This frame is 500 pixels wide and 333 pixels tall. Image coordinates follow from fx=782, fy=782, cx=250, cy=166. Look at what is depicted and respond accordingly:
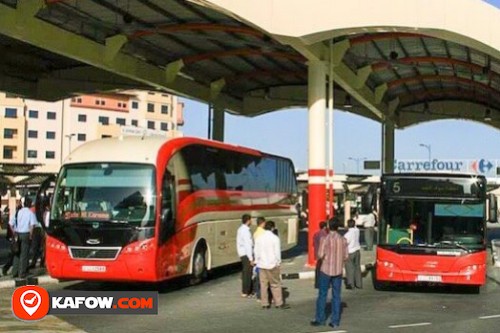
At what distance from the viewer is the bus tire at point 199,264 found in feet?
58.4

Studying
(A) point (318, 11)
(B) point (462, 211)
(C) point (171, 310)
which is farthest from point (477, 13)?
(C) point (171, 310)

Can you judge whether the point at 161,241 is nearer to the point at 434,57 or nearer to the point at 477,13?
the point at 477,13

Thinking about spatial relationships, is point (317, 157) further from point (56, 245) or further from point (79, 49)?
point (56, 245)

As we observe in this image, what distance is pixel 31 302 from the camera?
33.5 ft

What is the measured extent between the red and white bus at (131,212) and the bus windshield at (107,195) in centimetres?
2

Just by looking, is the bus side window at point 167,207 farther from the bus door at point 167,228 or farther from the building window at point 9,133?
the building window at point 9,133

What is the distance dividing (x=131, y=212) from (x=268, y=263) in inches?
134

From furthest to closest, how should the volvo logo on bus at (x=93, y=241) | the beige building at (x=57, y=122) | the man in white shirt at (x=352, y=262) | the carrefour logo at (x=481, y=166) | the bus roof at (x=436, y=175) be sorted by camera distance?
the beige building at (x=57, y=122) < the carrefour logo at (x=481, y=166) < the man in white shirt at (x=352, y=262) < the bus roof at (x=436, y=175) < the volvo logo on bus at (x=93, y=241)

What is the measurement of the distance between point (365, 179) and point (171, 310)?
4668 centimetres

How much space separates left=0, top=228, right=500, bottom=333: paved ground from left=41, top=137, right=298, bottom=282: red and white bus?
3.10ft

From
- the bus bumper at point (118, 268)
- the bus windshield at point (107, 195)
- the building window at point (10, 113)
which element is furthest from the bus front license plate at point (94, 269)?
the building window at point (10, 113)

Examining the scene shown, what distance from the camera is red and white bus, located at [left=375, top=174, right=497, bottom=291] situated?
1634 centimetres

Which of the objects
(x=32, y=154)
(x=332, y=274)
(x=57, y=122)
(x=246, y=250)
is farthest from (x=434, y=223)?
(x=57, y=122)

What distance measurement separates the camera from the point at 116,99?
111312mm
